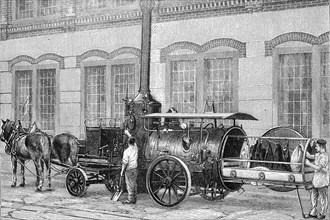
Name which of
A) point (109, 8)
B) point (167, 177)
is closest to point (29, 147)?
point (167, 177)

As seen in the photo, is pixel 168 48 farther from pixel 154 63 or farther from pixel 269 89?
pixel 269 89

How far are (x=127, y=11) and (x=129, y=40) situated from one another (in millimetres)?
917

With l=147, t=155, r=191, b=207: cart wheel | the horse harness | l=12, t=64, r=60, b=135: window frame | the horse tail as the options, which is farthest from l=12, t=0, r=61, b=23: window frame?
l=147, t=155, r=191, b=207: cart wheel

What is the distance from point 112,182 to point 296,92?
219 inches

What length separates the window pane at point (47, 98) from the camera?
58.9 feet

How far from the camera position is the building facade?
13750 mm

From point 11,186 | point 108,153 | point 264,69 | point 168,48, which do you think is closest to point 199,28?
point 168,48

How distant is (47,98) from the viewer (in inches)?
713

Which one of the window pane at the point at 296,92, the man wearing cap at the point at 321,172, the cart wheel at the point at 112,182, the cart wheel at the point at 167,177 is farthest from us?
the window pane at the point at 296,92

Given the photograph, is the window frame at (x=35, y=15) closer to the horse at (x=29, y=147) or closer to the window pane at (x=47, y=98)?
the window pane at (x=47, y=98)

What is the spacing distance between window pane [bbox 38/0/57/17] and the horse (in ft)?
19.5

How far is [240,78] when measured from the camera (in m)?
14.6

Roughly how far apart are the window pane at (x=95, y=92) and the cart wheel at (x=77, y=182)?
5.66m

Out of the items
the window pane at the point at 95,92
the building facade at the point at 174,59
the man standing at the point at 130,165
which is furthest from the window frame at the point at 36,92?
the man standing at the point at 130,165
